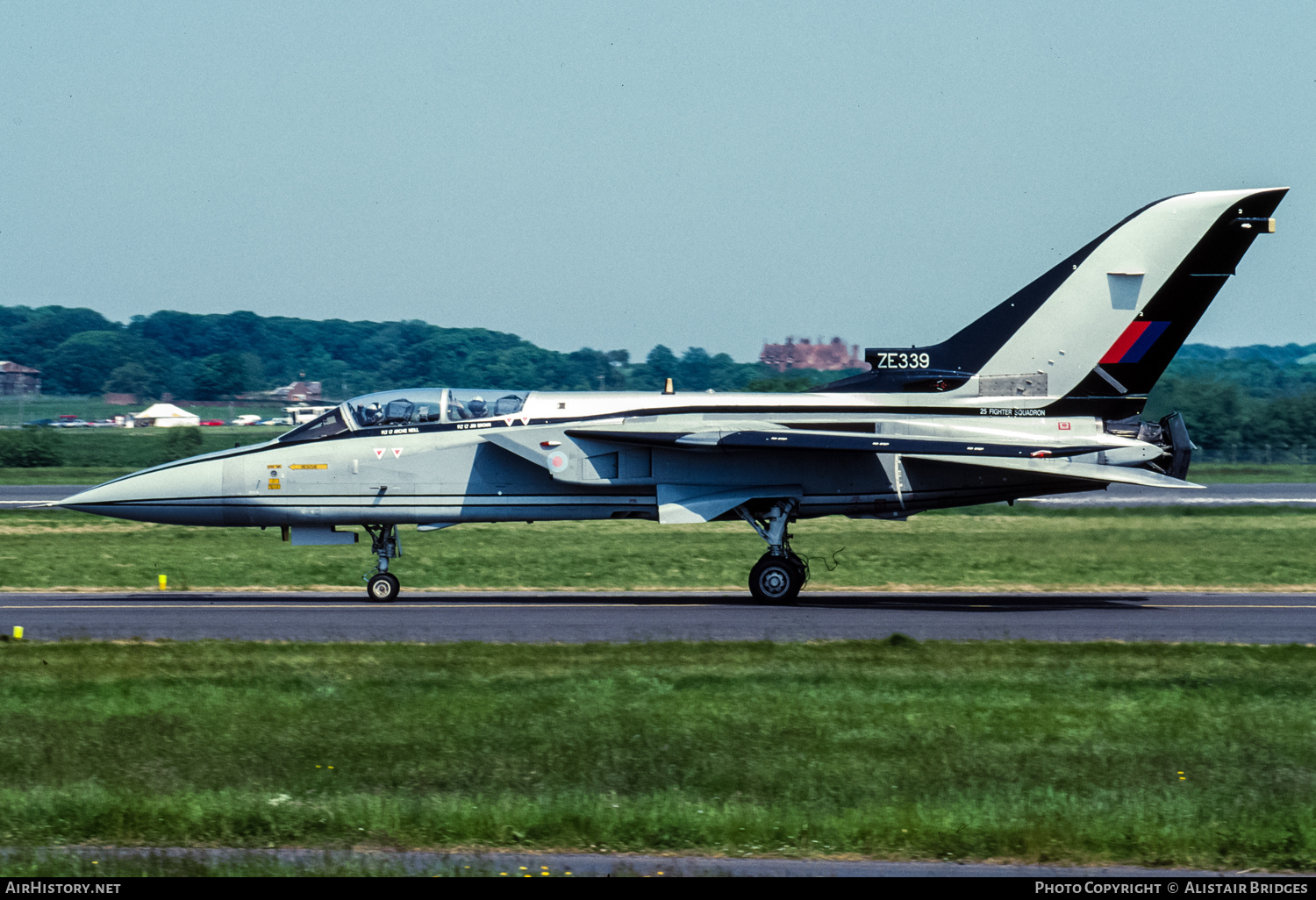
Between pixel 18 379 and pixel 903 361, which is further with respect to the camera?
pixel 18 379

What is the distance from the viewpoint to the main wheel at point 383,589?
19141mm

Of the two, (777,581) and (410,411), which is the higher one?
(410,411)

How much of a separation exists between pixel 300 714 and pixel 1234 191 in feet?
48.9

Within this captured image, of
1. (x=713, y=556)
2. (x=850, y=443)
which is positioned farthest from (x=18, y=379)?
(x=850, y=443)

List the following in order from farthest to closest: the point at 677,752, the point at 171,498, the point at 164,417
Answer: the point at 164,417
the point at 171,498
the point at 677,752

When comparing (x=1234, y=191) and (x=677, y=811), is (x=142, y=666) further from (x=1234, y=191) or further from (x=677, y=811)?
(x=1234, y=191)

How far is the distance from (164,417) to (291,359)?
24.4 metres

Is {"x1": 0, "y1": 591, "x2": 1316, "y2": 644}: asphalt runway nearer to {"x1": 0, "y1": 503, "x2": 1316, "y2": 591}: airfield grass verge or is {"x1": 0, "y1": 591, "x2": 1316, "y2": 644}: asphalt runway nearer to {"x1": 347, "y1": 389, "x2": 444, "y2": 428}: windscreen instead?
{"x1": 0, "y1": 503, "x2": 1316, "y2": 591}: airfield grass verge

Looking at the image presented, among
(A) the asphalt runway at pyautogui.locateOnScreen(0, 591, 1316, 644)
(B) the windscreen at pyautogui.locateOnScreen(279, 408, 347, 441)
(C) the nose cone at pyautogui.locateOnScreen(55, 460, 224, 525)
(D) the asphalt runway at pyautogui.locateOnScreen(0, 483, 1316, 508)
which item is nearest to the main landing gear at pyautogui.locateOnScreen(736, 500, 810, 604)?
(A) the asphalt runway at pyautogui.locateOnScreen(0, 591, 1316, 644)

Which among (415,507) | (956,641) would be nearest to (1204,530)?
(956,641)

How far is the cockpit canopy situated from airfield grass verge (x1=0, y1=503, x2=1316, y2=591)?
3585 millimetres

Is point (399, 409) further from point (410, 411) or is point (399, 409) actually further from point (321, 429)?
point (321, 429)

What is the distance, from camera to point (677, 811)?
24.7 feet

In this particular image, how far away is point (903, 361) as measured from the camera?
765 inches
